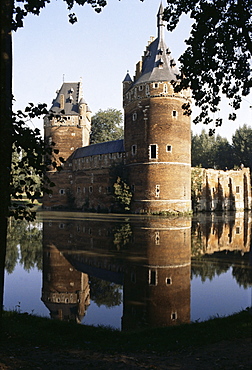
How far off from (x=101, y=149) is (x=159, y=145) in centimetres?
1043

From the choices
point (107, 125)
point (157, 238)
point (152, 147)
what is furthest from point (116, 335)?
point (107, 125)

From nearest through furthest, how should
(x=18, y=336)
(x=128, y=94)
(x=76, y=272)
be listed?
1. (x=18, y=336)
2. (x=76, y=272)
3. (x=128, y=94)

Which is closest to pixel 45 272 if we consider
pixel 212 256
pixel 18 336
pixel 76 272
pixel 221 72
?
pixel 76 272

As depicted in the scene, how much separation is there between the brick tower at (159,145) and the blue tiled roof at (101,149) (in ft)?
13.9

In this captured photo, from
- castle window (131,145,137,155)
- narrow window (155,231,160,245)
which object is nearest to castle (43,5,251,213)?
castle window (131,145,137,155)

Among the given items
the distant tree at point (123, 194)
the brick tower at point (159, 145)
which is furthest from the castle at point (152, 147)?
the distant tree at point (123, 194)

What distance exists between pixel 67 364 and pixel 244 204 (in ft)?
171

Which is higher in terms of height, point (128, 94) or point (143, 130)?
point (128, 94)

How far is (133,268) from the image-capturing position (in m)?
11.1

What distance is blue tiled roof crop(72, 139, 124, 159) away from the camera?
39669mm

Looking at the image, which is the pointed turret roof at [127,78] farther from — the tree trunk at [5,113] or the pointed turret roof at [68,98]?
the tree trunk at [5,113]

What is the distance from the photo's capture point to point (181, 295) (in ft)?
28.4

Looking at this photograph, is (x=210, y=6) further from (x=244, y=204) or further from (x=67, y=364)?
(x=244, y=204)

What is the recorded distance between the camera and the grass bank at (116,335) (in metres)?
5.41
